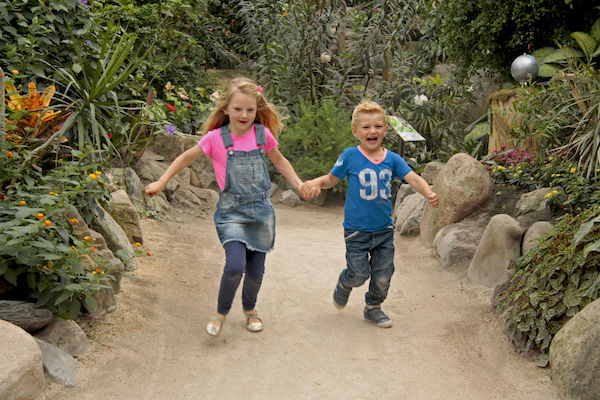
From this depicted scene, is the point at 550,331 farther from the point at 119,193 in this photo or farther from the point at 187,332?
the point at 119,193

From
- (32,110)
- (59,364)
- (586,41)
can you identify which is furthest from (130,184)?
(586,41)

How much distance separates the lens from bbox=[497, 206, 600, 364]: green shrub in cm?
338

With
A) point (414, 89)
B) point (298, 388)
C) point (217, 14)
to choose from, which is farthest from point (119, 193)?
point (217, 14)

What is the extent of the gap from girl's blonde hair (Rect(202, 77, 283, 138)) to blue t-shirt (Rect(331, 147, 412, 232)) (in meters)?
0.52

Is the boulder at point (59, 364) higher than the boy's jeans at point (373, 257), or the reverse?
the boy's jeans at point (373, 257)

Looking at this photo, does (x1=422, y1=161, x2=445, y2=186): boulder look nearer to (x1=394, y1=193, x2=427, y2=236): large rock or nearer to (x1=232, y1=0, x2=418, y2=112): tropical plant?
(x1=394, y1=193, x2=427, y2=236): large rock

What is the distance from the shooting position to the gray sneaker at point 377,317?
13.2 ft

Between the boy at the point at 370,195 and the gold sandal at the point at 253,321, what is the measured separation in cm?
64

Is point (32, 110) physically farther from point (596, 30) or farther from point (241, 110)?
point (596, 30)

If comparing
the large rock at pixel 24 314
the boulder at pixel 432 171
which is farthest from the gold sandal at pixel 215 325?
the boulder at pixel 432 171

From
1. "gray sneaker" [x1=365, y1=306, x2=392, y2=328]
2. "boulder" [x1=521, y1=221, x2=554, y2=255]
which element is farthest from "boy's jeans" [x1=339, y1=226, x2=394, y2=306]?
"boulder" [x1=521, y1=221, x2=554, y2=255]

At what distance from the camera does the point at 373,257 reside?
4.04 metres

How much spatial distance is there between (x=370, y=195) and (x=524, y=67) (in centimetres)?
519

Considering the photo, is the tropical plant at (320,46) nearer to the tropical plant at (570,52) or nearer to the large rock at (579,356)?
the tropical plant at (570,52)
